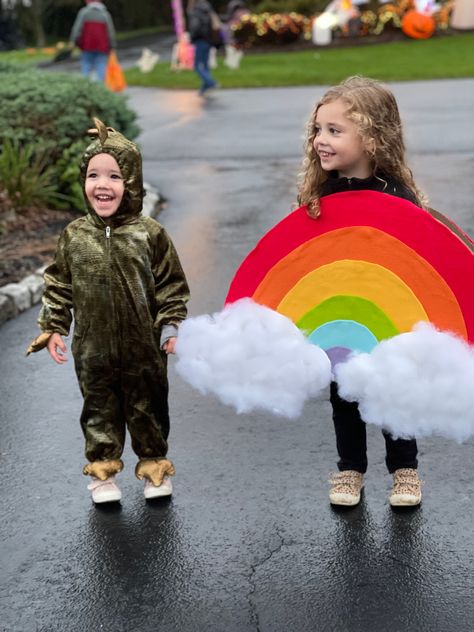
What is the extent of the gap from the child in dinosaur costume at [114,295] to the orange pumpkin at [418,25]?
95.2ft

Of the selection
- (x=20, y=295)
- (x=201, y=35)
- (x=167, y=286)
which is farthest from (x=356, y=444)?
(x=201, y=35)

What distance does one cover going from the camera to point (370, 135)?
3.54m

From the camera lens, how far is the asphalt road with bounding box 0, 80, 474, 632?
130 inches

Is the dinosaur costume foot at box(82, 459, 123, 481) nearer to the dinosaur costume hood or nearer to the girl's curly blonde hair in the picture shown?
the dinosaur costume hood

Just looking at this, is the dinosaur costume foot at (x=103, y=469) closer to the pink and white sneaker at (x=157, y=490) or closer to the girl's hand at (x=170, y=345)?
the pink and white sneaker at (x=157, y=490)

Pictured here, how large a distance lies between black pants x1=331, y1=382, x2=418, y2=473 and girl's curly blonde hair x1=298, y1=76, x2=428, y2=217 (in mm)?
778

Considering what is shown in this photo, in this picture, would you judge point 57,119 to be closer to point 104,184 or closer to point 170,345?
point 104,184

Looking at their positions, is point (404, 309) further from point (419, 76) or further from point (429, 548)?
point (419, 76)

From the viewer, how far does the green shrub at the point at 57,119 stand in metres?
9.21

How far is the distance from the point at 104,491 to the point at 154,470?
8.5 inches

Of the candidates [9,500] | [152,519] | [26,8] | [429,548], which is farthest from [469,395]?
[26,8]

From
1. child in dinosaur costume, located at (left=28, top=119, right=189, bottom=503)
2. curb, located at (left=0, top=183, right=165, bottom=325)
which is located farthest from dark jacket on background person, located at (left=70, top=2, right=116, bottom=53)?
child in dinosaur costume, located at (left=28, top=119, right=189, bottom=503)

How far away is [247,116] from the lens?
1709cm

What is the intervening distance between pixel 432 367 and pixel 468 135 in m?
11.3
